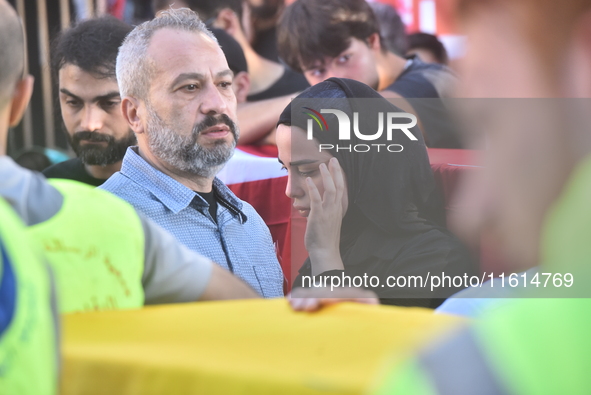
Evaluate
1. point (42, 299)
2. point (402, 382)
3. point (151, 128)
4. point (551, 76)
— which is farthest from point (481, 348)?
point (151, 128)

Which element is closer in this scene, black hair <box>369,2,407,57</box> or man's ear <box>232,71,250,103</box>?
man's ear <box>232,71,250,103</box>

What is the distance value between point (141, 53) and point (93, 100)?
21.3 inches

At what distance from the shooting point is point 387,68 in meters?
3.12

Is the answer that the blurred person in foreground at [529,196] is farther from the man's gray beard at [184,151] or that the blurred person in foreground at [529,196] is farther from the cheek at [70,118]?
the cheek at [70,118]

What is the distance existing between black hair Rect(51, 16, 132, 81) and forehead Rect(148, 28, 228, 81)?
514mm

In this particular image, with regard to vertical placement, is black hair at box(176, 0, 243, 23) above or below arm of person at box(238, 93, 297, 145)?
above

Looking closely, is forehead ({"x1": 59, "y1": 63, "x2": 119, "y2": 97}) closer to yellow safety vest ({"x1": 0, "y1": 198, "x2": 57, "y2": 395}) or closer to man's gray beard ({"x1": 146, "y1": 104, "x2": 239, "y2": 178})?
man's gray beard ({"x1": 146, "y1": 104, "x2": 239, "y2": 178})

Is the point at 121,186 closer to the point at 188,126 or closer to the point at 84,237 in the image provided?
the point at 188,126

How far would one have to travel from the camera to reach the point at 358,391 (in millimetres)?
677

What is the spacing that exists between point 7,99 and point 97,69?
1794 mm

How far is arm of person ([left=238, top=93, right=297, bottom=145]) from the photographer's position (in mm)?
3082

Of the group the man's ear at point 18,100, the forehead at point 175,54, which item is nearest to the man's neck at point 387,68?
the forehead at point 175,54

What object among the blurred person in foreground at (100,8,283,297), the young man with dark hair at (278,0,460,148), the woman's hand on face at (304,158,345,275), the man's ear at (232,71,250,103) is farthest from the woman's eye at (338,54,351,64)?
the woman's hand on face at (304,158,345,275)

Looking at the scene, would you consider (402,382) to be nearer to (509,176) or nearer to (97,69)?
(509,176)
